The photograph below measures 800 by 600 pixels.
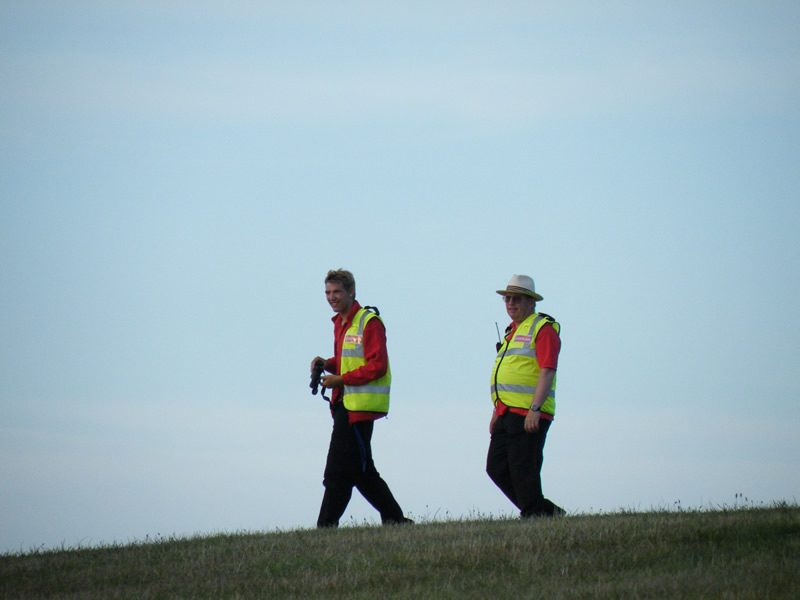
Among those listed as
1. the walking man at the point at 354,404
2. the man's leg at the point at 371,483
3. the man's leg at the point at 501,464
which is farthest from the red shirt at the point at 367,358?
the man's leg at the point at 501,464

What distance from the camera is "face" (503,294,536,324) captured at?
1041cm

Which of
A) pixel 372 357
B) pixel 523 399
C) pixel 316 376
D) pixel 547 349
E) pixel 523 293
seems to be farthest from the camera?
pixel 316 376

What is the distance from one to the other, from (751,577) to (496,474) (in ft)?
10.5

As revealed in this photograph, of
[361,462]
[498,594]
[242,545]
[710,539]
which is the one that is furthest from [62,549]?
[710,539]

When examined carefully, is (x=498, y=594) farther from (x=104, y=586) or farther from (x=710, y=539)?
(x=104, y=586)

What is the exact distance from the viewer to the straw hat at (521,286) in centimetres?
1038

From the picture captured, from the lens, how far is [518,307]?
34.1 ft

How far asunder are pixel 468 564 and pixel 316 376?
9.01 ft

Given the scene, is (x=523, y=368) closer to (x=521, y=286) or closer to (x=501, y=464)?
(x=521, y=286)

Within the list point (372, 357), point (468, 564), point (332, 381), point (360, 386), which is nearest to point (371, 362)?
point (372, 357)

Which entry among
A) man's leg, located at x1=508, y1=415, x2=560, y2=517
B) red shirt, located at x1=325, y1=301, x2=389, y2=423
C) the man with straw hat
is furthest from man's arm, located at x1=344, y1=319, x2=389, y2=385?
man's leg, located at x1=508, y1=415, x2=560, y2=517

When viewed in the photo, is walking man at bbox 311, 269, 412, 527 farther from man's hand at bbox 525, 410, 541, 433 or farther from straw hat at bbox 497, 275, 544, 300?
man's hand at bbox 525, 410, 541, 433

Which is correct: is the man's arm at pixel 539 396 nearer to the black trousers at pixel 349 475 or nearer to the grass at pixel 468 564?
the grass at pixel 468 564

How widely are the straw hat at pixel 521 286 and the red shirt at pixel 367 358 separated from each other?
1.27 metres
